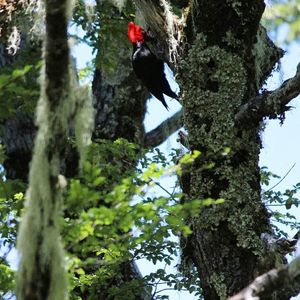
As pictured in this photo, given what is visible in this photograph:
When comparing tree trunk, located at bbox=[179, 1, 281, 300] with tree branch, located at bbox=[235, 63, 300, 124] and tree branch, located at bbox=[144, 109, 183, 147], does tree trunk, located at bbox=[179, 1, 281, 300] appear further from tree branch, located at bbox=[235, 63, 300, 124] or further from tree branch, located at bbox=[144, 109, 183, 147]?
tree branch, located at bbox=[144, 109, 183, 147]

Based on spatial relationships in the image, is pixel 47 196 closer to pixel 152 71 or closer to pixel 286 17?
pixel 152 71

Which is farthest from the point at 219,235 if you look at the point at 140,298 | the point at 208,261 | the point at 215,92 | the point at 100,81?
the point at 100,81

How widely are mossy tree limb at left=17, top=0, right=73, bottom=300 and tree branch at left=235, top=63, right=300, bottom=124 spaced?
1.27m

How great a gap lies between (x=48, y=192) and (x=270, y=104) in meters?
1.47

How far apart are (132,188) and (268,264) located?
87 cm

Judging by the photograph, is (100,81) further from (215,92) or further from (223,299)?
(223,299)

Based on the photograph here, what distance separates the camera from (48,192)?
106 inches

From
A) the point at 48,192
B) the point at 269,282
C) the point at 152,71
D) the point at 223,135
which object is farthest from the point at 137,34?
the point at 269,282

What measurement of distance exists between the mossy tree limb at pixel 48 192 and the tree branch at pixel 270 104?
1.27 metres

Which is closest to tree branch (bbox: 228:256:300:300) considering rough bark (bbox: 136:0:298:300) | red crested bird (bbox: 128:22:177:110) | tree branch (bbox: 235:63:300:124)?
rough bark (bbox: 136:0:298:300)

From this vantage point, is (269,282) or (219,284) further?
(219,284)

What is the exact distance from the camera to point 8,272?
13.1 ft

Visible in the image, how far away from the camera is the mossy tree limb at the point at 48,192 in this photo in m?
2.66

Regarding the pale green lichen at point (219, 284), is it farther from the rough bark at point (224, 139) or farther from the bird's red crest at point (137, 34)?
the bird's red crest at point (137, 34)
